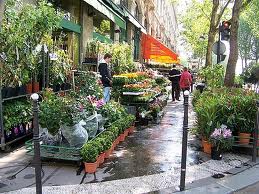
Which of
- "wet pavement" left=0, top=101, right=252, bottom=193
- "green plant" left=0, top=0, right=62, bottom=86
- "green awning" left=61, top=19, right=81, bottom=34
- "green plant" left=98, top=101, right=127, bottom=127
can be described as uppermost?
"green awning" left=61, top=19, right=81, bottom=34

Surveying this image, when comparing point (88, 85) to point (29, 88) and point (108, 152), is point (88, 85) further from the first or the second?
point (108, 152)

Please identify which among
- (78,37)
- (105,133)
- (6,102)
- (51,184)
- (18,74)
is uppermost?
(78,37)

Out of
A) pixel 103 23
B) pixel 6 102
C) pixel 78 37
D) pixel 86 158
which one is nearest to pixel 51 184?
pixel 86 158

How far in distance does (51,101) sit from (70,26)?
21.0 ft

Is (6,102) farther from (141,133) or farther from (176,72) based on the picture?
(176,72)

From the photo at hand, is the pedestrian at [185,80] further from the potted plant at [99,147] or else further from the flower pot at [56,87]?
the potted plant at [99,147]

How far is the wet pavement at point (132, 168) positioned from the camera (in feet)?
19.2

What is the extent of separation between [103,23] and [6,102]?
1166cm

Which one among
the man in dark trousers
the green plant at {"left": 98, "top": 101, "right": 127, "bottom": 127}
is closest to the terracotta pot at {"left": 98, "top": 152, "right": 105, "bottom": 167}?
the green plant at {"left": 98, "top": 101, "right": 127, "bottom": 127}

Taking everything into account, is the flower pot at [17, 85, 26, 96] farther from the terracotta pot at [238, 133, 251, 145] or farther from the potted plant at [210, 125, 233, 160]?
the terracotta pot at [238, 133, 251, 145]

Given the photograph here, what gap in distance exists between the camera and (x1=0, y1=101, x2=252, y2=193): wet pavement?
5.85 meters

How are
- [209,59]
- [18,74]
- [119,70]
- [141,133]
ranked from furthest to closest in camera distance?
[209,59], [119,70], [141,133], [18,74]

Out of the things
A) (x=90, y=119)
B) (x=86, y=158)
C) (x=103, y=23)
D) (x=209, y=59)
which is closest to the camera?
(x=86, y=158)

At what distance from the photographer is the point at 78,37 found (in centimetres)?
1404
